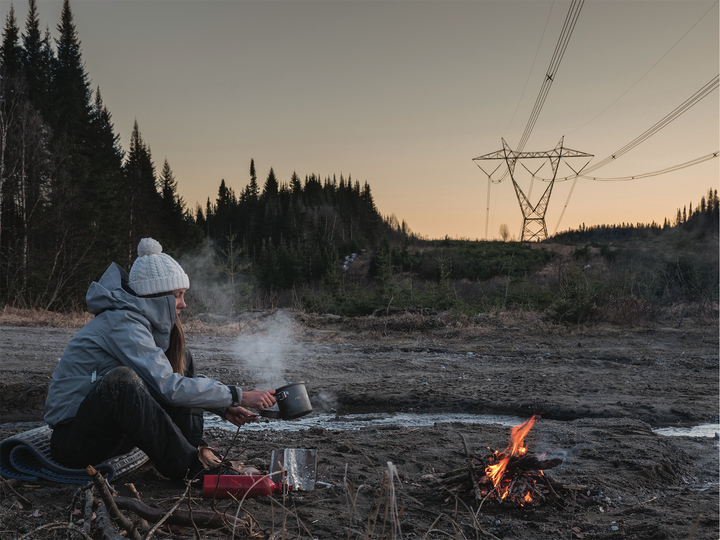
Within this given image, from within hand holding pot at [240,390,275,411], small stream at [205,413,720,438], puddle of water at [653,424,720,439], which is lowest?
puddle of water at [653,424,720,439]

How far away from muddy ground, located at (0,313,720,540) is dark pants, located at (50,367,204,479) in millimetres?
222

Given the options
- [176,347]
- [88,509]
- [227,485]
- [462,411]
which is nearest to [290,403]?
[227,485]

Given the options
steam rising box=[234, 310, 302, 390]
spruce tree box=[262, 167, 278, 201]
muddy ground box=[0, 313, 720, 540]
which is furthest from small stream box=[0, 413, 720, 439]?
spruce tree box=[262, 167, 278, 201]

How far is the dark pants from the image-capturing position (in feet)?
8.75

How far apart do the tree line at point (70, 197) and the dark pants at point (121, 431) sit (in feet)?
54.2

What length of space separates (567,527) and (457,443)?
1551 millimetres

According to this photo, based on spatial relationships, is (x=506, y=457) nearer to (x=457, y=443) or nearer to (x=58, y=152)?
(x=457, y=443)

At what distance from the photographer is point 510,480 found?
3297 millimetres

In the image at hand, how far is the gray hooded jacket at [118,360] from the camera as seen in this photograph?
9.14 feet

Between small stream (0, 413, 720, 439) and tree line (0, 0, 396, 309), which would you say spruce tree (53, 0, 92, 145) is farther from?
small stream (0, 413, 720, 439)

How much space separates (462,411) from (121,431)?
14.3ft

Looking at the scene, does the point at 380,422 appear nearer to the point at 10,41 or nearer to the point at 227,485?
the point at 227,485

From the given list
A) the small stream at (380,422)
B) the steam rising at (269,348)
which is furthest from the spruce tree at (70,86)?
the small stream at (380,422)

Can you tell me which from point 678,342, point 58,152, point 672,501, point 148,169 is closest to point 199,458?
point 672,501
